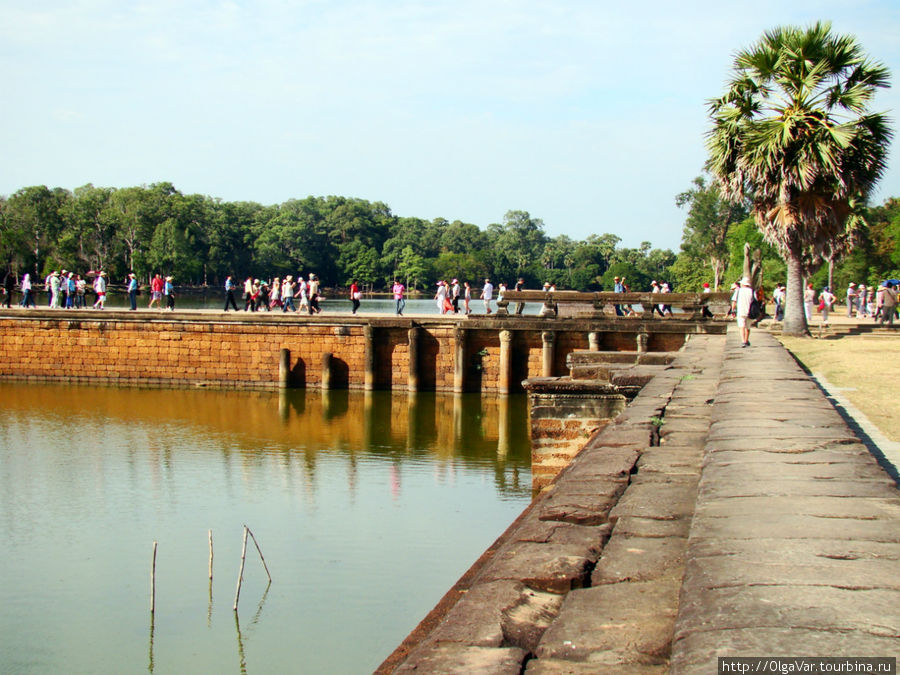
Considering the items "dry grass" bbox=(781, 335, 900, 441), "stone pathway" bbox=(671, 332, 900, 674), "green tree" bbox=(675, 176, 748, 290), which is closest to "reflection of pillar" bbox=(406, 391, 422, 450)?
"dry grass" bbox=(781, 335, 900, 441)

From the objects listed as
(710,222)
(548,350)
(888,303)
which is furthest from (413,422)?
(710,222)

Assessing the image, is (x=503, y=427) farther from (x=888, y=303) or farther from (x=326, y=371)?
(x=888, y=303)

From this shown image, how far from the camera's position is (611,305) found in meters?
29.0

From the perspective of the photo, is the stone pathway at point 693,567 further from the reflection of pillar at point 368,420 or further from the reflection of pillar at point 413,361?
the reflection of pillar at point 413,361

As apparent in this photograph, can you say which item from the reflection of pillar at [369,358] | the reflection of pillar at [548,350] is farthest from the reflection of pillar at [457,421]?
the reflection of pillar at [369,358]

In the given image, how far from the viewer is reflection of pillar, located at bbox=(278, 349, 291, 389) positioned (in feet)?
90.6

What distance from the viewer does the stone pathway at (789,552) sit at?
2.59 meters

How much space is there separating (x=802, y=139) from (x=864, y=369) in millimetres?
9954

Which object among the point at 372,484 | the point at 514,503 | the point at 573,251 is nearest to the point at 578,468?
the point at 514,503

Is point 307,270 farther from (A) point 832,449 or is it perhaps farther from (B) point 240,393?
(A) point 832,449

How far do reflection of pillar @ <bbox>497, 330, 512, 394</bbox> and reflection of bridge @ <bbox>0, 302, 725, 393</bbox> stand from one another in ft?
0.10

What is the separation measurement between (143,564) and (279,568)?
1.72m

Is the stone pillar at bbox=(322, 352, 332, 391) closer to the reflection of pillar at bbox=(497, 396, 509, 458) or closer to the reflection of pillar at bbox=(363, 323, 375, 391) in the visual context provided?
the reflection of pillar at bbox=(363, 323, 375, 391)

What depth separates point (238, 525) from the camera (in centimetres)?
1293
